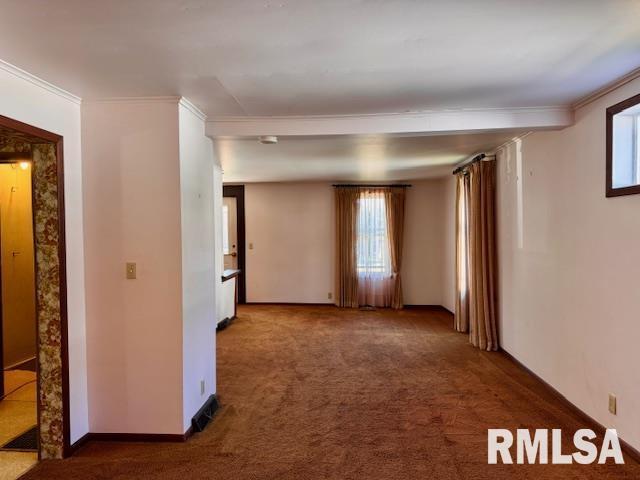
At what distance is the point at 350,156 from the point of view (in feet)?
15.1

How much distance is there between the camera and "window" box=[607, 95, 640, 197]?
8.05ft

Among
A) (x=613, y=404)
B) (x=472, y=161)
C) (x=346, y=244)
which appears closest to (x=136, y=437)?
(x=613, y=404)

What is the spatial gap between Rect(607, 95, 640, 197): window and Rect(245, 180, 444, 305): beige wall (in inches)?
180

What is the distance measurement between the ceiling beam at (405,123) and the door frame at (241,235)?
4364 millimetres

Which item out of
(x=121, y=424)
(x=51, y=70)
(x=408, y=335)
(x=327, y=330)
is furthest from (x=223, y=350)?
(x=51, y=70)

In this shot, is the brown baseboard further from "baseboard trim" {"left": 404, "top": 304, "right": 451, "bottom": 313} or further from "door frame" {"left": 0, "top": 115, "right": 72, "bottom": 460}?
"baseboard trim" {"left": 404, "top": 304, "right": 451, "bottom": 313}

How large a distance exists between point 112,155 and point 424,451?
284 cm

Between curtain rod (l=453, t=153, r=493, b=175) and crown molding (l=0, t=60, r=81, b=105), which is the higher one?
crown molding (l=0, t=60, r=81, b=105)

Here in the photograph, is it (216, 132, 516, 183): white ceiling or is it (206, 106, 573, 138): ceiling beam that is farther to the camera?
(216, 132, 516, 183): white ceiling

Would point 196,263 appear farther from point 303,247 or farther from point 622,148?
point 303,247

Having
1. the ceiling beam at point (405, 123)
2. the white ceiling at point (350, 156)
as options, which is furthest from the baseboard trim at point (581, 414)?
the white ceiling at point (350, 156)

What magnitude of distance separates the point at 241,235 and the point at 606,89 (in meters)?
6.00

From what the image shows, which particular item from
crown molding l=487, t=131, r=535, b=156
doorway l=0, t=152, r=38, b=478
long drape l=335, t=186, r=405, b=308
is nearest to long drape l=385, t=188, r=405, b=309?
long drape l=335, t=186, r=405, b=308

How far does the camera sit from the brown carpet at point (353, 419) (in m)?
2.34
